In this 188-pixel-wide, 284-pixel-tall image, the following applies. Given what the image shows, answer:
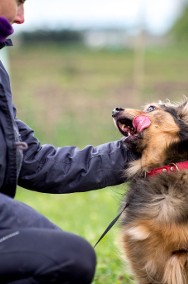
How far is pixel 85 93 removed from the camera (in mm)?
20531

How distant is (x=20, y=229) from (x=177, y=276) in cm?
129

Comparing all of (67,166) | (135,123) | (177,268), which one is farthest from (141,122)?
(177,268)

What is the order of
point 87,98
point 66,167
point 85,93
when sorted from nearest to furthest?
point 66,167, point 87,98, point 85,93

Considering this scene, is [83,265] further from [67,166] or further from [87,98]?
[87,98]

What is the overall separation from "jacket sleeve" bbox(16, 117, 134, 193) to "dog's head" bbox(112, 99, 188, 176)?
156 mm

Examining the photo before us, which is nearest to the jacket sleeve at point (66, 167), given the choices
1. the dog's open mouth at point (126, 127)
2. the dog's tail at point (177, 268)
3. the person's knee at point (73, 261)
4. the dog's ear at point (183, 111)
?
the dog's open mouth at point (126, 127)

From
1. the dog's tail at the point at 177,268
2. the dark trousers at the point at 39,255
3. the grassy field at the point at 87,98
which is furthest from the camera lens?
the grassy field at the point at 87,98

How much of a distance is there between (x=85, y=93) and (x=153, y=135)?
15.9 meters

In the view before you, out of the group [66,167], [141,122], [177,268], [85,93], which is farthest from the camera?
[85,93]

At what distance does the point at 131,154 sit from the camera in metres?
4.73

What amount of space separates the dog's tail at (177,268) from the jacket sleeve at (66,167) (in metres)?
0.75

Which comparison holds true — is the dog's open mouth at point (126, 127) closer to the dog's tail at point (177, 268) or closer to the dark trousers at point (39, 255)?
the dog's tail at point (177, 268)

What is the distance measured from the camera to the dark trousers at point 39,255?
3438mm

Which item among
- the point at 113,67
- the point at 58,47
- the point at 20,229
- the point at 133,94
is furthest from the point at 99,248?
the point at 58,47
